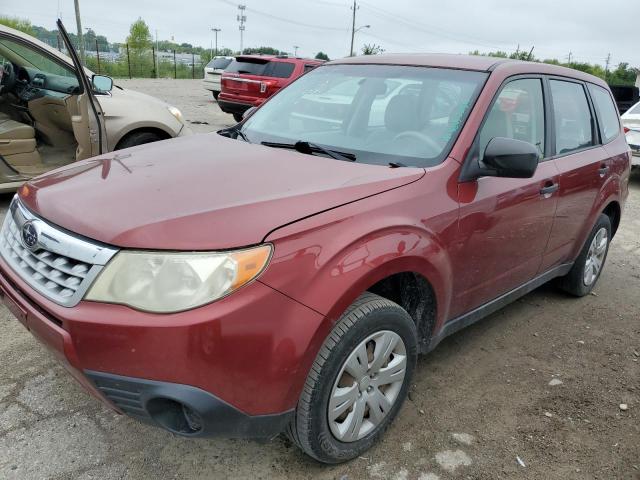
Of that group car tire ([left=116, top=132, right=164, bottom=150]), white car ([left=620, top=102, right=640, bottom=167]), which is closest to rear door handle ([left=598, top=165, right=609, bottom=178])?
car tire ([left=116, top=132, right=164, bottom=150])

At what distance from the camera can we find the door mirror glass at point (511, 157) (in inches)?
95.3

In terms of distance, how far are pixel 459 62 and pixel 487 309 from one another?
1.43 meters

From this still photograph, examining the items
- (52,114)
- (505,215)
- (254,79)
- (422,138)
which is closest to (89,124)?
(52,114)

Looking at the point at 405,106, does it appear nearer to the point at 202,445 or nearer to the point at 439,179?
the point at 439,179

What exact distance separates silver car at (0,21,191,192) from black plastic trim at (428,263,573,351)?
345cm

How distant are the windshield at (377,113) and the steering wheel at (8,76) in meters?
3.96

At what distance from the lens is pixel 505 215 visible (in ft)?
9.05

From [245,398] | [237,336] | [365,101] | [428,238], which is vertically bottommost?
[245,398]

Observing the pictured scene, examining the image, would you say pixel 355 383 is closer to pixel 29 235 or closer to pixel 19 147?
pixel 29 235

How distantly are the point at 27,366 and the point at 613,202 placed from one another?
4.16 metres

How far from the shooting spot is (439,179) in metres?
A: 2.42

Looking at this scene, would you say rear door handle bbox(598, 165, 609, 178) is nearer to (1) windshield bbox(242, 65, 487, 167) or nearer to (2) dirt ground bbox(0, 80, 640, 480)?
(2) dirt ground bbox(0, 80, 640, 480)

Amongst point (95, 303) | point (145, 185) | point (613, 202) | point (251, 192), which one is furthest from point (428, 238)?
point (613, 202)

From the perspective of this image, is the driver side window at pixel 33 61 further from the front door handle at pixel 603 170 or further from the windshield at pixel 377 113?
the front door handle at pixel 603 170
